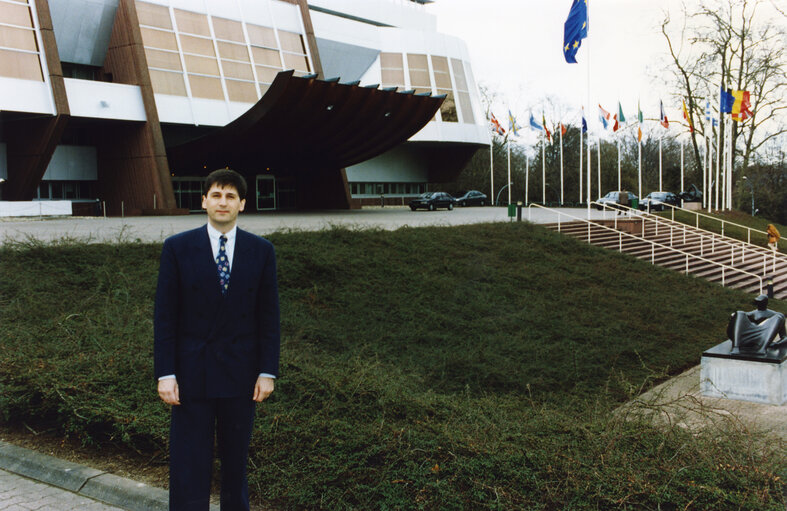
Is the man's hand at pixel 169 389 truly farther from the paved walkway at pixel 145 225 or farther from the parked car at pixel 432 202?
the parked car at pixel 432 202

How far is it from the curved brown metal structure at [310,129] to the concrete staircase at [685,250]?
366 inches

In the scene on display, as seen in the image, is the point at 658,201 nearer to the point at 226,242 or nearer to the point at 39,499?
the point at 39,499

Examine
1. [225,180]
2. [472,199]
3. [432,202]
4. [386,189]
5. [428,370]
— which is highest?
[225,180]

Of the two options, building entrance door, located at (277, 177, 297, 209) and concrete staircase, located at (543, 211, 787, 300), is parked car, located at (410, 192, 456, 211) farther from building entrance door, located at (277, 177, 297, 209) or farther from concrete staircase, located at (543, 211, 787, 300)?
concrete staircase, located at (543, 211, 787, 300)

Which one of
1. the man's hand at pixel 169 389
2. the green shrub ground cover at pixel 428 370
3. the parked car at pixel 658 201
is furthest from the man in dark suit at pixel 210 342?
the parked car at pixel 658 201

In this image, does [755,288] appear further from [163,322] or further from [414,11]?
[414,11]

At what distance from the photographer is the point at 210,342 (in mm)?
3529

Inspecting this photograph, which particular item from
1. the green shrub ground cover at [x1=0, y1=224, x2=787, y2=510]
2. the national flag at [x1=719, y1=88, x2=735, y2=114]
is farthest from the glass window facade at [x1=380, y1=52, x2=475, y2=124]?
the green shrub ground cover at [x1=0, y1=224, x2=787, y2=510]

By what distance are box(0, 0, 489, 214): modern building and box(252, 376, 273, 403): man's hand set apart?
22.7 metres

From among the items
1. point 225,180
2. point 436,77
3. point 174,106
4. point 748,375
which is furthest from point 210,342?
point 436,77

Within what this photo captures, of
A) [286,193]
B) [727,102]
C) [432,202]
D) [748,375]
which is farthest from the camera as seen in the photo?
[286,193]

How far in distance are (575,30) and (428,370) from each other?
63.7 ft

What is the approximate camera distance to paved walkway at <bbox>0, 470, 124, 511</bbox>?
4525mm

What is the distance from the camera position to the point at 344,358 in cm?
1002
